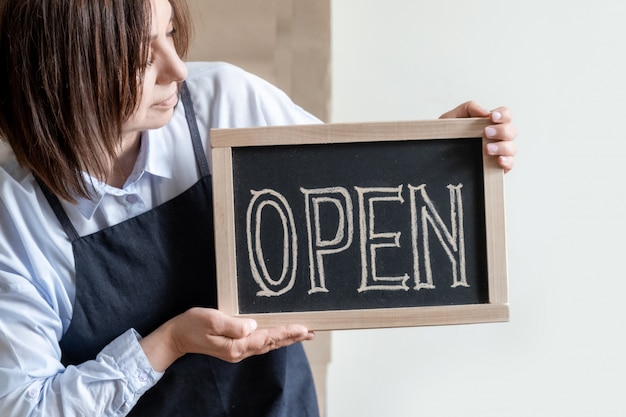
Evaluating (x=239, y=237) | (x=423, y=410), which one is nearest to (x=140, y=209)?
(x=239, y=237)

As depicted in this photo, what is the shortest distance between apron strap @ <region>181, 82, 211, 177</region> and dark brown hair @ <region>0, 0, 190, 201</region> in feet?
0.47

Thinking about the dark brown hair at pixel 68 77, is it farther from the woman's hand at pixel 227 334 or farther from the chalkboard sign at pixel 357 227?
the woman's hand at pixel 227 334

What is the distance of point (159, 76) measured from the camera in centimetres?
104

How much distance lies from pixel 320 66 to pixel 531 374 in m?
0.79

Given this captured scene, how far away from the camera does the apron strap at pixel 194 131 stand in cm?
117

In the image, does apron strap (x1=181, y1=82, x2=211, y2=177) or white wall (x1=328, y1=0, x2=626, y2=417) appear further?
white wall (x1=328, y1=0, x2=626, y2=417)

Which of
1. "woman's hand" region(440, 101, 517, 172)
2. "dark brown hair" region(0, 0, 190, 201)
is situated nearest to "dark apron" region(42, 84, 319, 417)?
"dark brown hair" region(0, 0, 190, 201)

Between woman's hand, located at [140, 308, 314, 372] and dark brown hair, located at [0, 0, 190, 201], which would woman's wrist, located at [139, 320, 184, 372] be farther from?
dark brown hair, located at [0, 0, 190, 201]

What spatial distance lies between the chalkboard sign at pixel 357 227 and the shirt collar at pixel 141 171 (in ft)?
0.45

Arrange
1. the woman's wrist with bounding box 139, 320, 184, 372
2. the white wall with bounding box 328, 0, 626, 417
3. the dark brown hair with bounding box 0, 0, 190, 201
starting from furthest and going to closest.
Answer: the white wall with bounding box 328, 0, 626, 417 → the woman's wrist with bounding box 139, 320, 184, 372 → the dark brown hair with bounding box 0, 0, 190, 201

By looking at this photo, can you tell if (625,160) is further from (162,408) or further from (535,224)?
(162,408)

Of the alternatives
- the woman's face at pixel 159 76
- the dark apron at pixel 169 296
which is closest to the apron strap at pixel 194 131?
the dark apron at pixel 169 296

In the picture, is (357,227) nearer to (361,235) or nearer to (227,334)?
(361,235)

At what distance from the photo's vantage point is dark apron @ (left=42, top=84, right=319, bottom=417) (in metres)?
1.14
